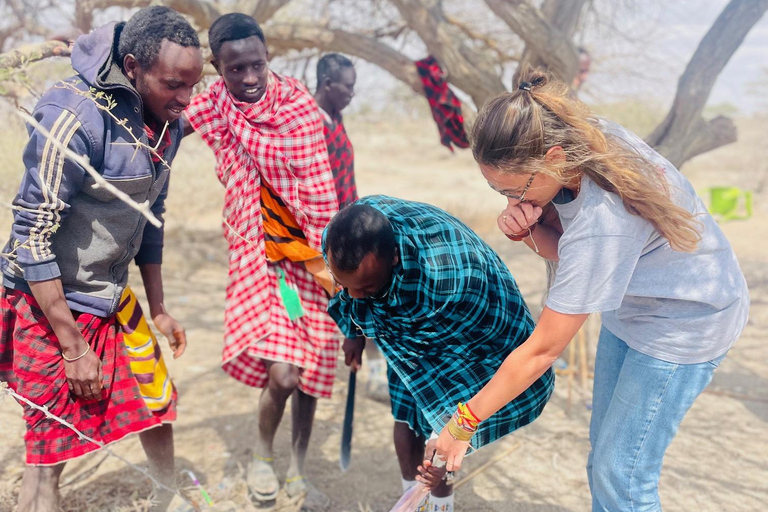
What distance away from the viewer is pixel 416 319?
2.02m

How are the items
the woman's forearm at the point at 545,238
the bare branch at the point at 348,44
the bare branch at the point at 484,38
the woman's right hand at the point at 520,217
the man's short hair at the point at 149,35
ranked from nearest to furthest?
the woman's right hand at the point at 520,217, the man's short hair at the point at 149,35, the woman's forearm at the point at 545,238, the bare branch at the point at 348,44, the bare branch at the point at 484,38

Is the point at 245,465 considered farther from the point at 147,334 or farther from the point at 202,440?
the point at 147,334

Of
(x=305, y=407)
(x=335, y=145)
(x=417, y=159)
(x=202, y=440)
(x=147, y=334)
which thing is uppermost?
(x=335, y=145)

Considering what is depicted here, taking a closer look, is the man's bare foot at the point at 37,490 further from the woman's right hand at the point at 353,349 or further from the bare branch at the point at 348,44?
the bare branch at the point at 348,44

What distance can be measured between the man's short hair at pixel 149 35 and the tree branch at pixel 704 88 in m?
2.85

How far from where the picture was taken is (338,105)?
11.0 feet

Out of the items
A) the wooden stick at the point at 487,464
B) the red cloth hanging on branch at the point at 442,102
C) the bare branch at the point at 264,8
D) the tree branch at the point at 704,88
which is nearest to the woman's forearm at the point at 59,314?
the wooden stick at the point at 487,464

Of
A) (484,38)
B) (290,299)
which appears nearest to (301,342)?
(290,299)

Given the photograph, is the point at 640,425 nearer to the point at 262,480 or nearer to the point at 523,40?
the point at 262,480

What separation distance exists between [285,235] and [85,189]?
0.93 m

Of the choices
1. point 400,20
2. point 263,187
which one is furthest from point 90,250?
point 400,20

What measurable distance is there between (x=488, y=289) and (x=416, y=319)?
24cm

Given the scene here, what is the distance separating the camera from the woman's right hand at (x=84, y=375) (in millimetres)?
2018

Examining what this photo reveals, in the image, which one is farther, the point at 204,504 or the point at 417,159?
the point at 417,159
